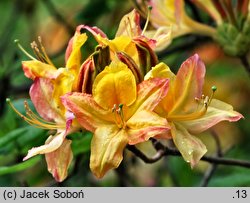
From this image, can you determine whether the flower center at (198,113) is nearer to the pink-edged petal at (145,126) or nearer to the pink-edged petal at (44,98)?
the pink-edged petal at (145,126)

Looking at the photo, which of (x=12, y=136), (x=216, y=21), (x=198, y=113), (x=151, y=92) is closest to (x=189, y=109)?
(x=198, y=113)

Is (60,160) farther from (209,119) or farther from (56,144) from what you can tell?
(209,119)

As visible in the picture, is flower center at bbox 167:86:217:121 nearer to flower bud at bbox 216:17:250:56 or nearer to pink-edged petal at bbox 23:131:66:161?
pink-edged petal at bbox 23:131:66:161

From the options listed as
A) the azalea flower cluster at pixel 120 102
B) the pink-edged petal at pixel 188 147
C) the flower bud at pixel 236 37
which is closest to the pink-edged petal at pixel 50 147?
the azalea flower cluster at pixel 120 102

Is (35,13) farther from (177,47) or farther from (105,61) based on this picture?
(105,61)

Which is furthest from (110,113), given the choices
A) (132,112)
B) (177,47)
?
(177,47)

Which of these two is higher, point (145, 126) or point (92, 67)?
point (92, 67)
